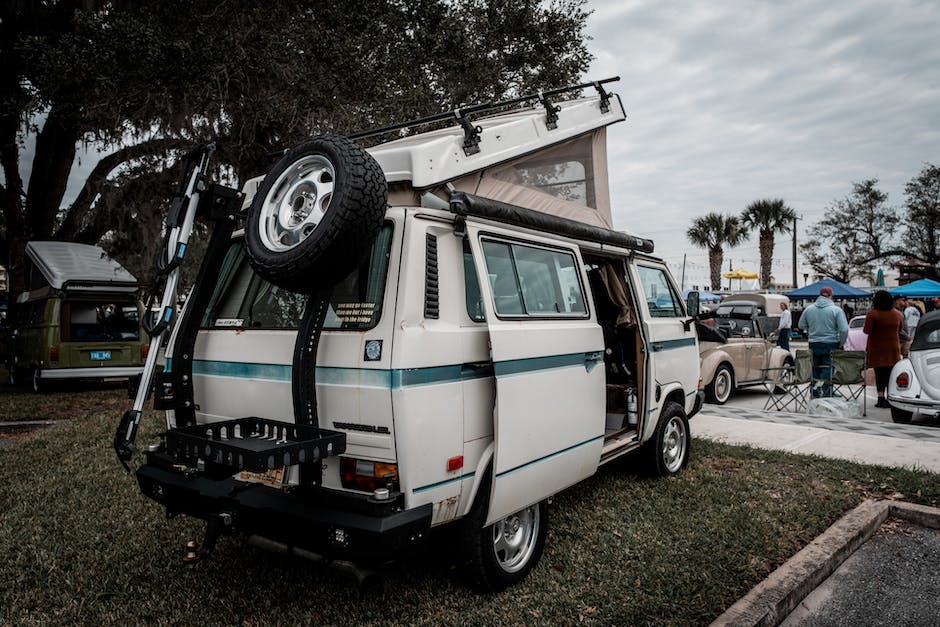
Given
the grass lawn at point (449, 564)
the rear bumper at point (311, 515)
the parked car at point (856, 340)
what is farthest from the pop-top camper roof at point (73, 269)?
the parked car at point (856, 340)

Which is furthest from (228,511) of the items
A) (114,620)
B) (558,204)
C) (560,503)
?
(558,204)

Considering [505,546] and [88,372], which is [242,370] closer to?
[505,546]

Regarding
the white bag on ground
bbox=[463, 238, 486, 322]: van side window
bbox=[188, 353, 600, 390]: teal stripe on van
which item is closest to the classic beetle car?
the white bag on ground

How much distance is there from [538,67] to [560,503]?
376 inches

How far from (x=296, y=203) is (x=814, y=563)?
3.80 m

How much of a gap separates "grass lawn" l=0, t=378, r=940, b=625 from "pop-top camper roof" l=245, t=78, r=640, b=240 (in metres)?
2.08

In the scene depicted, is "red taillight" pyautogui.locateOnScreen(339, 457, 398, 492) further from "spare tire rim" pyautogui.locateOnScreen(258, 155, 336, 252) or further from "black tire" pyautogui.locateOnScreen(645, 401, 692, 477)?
"black tire" pyautogui.locateOnScreen(645, 401, 692, 477)

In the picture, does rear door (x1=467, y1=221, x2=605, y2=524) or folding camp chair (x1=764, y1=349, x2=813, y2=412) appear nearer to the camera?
rear door (x1=467, y1=221, x2=605, y2=524)

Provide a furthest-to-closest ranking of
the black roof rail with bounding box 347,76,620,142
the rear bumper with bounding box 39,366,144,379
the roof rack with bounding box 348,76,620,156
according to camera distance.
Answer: the rear bumper with bounding box 39,366,144,379 → the black roof rail with bounding box 347,76,620,142 → the roof rack with bounding box 348,76,620,156

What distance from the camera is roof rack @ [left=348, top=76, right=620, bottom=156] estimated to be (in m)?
3.83

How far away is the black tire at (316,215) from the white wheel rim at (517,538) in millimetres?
1791

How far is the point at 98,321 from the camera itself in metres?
12.6

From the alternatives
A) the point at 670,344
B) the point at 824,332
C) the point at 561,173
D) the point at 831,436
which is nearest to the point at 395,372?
the point at 561,173

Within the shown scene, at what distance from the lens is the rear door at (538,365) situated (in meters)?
3.40
